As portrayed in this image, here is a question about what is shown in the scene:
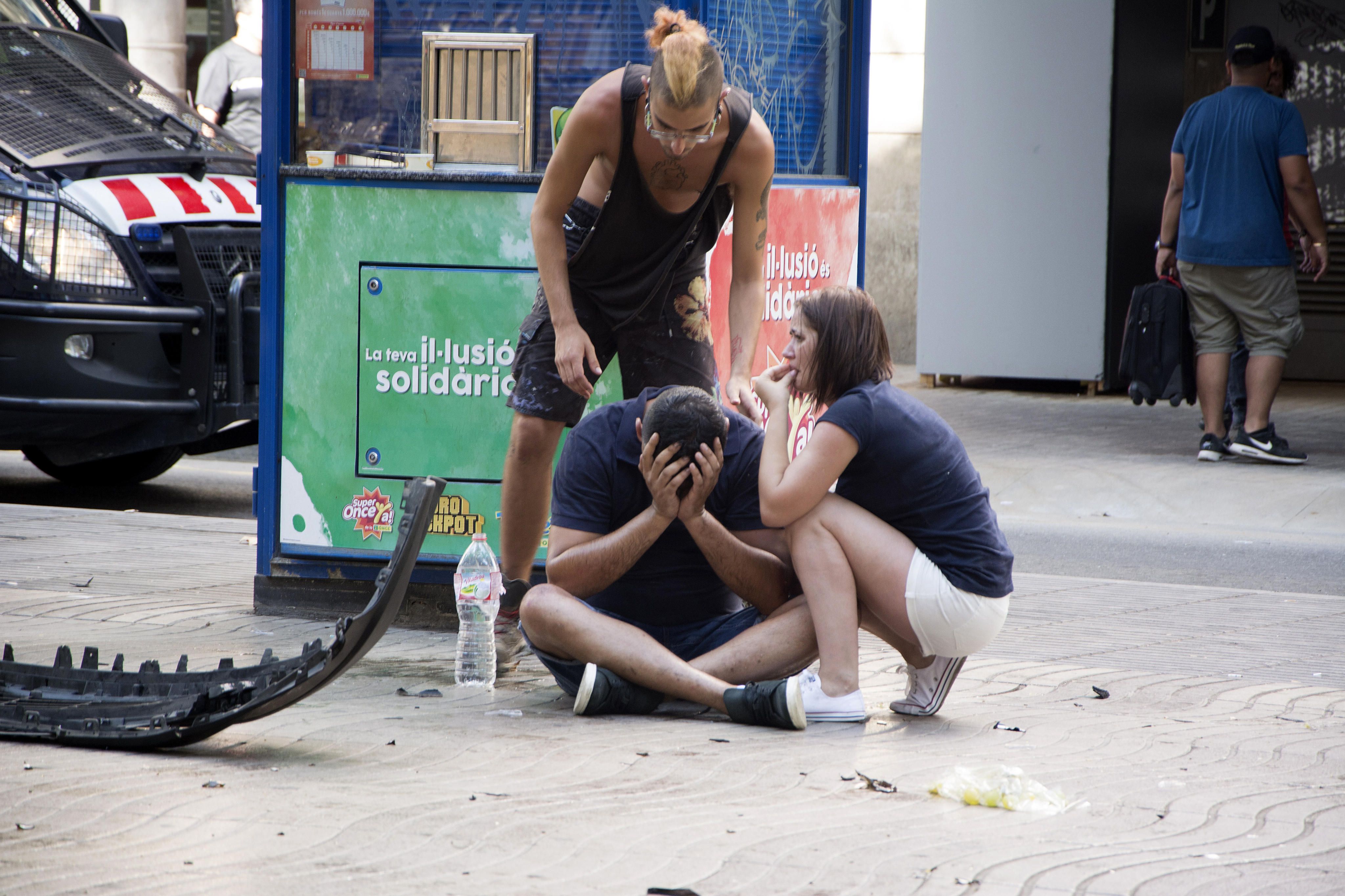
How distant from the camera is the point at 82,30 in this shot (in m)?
8.55

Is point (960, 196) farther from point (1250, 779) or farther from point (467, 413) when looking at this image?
point (1250, 779)

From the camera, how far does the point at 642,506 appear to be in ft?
13.6

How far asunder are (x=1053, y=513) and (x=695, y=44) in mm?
4408

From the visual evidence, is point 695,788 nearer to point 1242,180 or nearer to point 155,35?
point 1242,180

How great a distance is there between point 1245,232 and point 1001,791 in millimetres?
5760

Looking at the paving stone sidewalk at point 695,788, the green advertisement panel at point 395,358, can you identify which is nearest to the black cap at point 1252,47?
the paving stone sidewalk at point 695,788

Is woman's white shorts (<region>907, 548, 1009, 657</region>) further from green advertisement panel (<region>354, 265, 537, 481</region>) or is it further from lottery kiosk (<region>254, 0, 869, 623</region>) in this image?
green advertisement panel (<region>354, 265, 537, 481</region>)

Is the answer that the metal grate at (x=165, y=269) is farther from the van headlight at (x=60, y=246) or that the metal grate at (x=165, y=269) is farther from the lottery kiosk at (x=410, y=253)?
the lottery kiosk at (x=410, y=253)

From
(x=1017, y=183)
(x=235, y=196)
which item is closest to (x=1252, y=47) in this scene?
(x=1017, y=183)

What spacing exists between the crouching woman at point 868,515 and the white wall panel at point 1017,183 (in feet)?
25.1

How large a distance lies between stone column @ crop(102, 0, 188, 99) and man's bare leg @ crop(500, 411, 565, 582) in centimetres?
1159

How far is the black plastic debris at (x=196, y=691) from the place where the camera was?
3486 mm

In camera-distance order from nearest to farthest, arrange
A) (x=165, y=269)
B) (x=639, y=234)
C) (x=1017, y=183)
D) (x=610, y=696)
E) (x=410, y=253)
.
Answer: (x=610, y=696), (x=639, y=234), (x=410, y=253), (x=165, y=269), (x=1017, y=183)

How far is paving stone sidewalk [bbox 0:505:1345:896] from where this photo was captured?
113 inches
